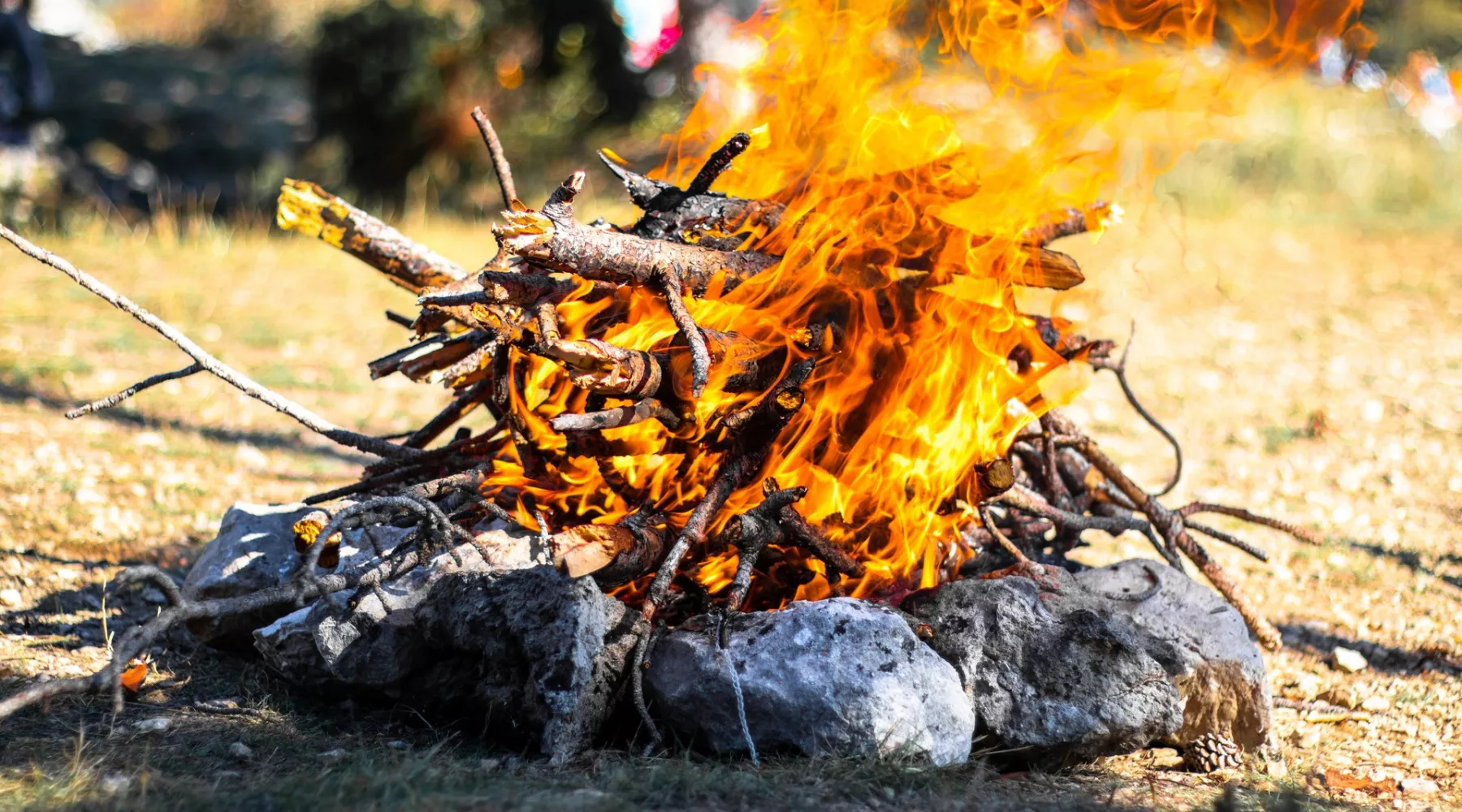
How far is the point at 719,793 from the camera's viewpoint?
2.56 metres

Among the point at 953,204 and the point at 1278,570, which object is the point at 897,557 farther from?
the point at 1278,570

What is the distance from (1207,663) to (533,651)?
183 cm

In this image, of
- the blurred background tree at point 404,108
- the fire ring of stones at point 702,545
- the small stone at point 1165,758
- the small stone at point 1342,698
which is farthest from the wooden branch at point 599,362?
the blurred background tree at point 404,108

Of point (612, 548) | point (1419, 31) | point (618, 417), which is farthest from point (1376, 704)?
point (1419, 31)

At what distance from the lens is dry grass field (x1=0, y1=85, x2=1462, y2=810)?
2.64m

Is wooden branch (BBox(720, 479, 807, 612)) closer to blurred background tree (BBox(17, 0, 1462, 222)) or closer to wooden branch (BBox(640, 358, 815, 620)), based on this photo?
wooden branch (BBox(640, 358, 815, 620))

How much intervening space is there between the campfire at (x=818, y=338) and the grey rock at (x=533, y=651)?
148mm

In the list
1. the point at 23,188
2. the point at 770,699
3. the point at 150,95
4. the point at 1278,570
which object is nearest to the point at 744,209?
the point at 770,699

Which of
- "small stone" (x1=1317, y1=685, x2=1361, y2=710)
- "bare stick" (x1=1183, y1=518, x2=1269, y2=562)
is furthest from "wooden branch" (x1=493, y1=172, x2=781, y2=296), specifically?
"small stone" (x1=1317, y1=685, x2=1361, y2=710)

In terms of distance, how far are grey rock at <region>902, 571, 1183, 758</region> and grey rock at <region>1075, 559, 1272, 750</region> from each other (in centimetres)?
12

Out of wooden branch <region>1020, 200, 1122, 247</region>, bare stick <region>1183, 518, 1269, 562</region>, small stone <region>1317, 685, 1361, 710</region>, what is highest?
wooden branch <region>1020, 200, 1122, 247</region>

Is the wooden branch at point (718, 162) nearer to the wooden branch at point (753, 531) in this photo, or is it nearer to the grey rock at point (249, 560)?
the wooden branch at point (753, 531)

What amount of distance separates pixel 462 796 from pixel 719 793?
0.54m

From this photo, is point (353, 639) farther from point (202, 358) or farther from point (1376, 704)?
point (1376, 704)
